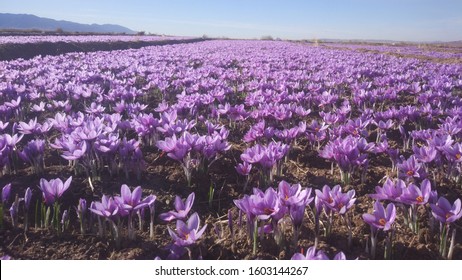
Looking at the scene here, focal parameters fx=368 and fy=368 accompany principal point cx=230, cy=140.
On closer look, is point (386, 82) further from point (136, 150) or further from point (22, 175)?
point (22, 175)

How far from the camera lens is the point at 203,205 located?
276 centimetres

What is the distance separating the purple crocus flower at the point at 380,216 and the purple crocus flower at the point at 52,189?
179 centimetres

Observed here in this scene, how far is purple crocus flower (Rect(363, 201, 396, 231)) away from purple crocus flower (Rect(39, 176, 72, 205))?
1786mm

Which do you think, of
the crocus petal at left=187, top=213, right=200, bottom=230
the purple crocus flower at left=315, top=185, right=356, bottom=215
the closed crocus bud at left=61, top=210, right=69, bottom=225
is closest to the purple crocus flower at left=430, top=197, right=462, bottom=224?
the purple crocus flower at left=315, top=185, right=356, bottom=215

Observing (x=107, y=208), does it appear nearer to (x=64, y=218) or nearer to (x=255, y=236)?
(x=64, y=218)

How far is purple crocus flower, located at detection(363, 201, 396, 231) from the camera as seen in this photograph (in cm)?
195

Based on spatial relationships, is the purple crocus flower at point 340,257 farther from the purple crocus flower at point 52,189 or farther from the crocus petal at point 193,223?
the purple crocus flower at point 52,189

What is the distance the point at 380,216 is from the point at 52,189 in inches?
77.6

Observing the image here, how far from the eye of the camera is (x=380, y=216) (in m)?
2.01

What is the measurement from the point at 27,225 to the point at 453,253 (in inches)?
102

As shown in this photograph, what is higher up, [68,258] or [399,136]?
[399,136]

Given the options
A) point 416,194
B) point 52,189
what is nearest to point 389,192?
point 416,194

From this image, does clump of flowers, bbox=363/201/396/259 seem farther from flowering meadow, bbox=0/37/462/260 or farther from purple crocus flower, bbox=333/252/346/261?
purple crocus flower, bbox=333/252/346/261
